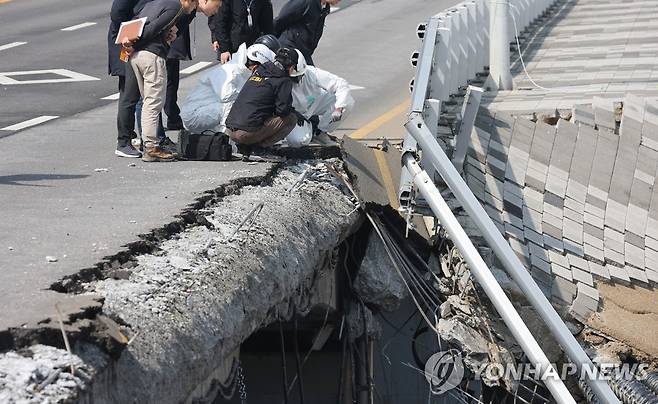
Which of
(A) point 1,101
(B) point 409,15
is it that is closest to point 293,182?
(A) point 1,101

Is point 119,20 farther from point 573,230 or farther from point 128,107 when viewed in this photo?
point 573,230

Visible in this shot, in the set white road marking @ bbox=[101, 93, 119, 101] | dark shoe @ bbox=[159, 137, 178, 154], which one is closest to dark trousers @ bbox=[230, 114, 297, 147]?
dark shoe @ bbox=[159, 137, 178, 154]

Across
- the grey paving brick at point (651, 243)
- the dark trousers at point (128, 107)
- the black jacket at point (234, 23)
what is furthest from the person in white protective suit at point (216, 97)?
the grey paving brick at point (651, 243)

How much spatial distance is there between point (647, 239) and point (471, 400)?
Answer: 2.14 m

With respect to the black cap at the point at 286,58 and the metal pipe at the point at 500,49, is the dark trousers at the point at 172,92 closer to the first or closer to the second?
the black cap at the point at 286,58

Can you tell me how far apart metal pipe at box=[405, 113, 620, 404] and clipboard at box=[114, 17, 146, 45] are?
2.28 m

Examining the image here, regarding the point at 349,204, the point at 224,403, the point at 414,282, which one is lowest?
the point at 224,403

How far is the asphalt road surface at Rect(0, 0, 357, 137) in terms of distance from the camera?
13766mm

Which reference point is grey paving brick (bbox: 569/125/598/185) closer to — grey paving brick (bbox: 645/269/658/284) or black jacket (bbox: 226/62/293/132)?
grey paving brick (bbox: 645/269/658/284)

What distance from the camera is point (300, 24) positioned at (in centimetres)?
1145

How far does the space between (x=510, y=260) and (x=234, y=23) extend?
419 cm

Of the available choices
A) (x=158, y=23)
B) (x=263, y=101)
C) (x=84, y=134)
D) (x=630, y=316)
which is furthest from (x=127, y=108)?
(x=630, y=316)

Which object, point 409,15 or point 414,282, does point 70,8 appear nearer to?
point 409,15

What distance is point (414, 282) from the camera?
9797mm
